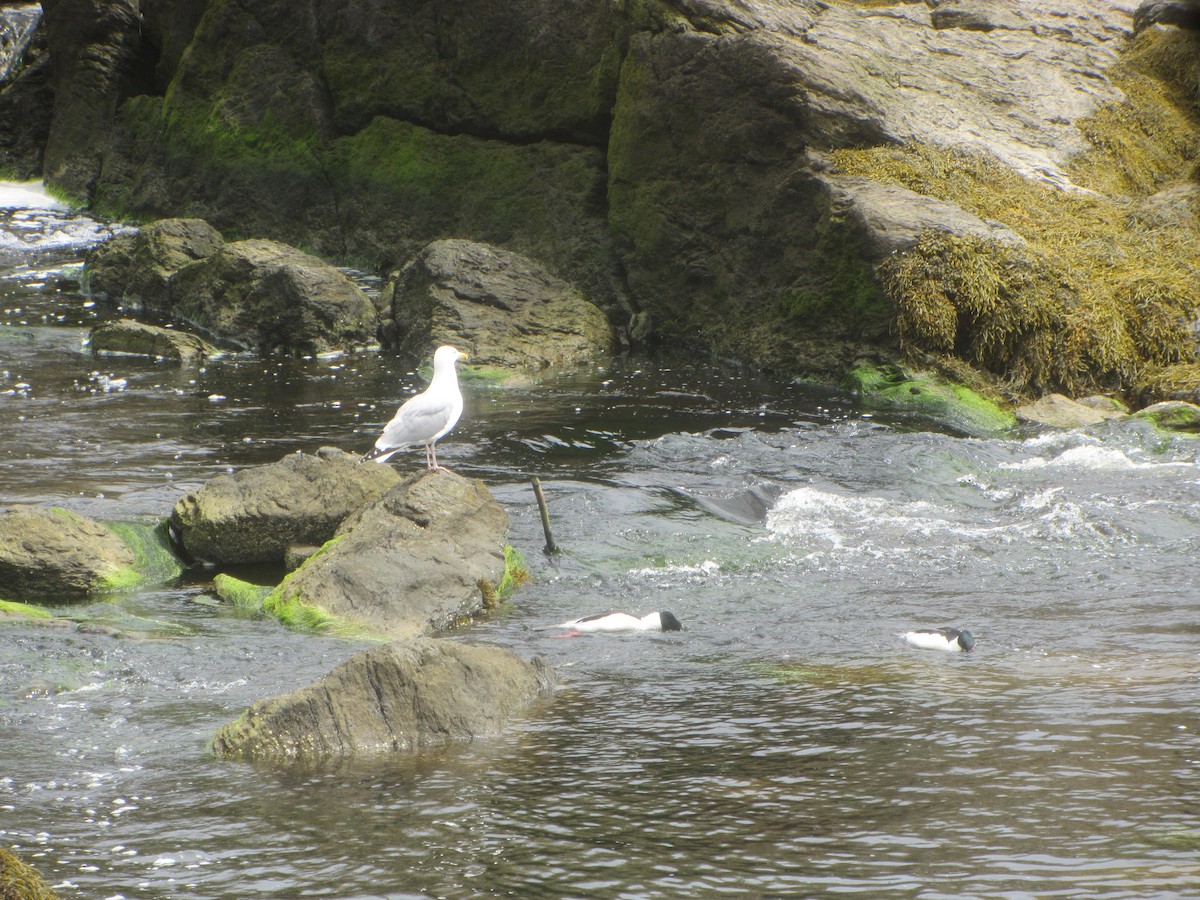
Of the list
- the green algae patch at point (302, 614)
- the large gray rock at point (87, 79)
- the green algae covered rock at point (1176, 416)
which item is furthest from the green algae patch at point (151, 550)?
the large gray rock at point (87, 79)

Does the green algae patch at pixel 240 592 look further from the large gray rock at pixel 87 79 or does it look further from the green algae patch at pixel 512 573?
the large gray rock at pixel 87 79

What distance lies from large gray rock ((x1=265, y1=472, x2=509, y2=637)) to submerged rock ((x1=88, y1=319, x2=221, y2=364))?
23.7ft

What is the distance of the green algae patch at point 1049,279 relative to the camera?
1275 cm

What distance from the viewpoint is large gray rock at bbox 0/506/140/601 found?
24.8 ft

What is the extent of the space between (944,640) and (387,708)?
278cm

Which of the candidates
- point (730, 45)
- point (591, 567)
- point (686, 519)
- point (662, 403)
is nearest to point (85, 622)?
point (591, 567)

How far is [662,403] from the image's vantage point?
496 inches

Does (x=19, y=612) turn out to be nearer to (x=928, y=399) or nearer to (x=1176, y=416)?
(x=928, y=399)

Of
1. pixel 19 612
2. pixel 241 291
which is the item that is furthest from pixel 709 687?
pixel 241 291

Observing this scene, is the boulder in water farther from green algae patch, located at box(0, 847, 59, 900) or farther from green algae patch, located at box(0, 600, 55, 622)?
green algae patch, located at box(0, 847, 59, 900)

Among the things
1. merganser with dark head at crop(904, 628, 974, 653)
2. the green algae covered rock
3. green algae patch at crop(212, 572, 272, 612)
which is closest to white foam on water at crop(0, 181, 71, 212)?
green algae patch at crop(212, 572, 272, 612)

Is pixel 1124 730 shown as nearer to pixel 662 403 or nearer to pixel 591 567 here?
pixel 591 567

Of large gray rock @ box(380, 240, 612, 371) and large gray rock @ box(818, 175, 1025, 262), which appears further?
large gray rock @ box(380, 240, 612, 371)

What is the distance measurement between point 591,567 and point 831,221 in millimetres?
6478
